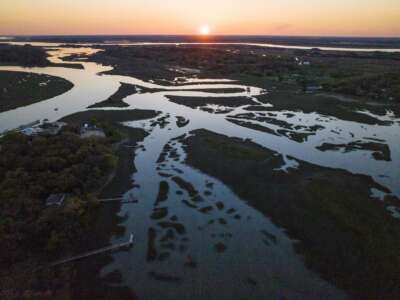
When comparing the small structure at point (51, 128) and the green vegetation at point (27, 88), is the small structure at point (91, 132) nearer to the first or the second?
the small structure at point (51, 128)

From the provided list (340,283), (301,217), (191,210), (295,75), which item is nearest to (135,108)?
Result: (191,210)

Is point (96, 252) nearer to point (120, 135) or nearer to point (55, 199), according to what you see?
point (55, 199)

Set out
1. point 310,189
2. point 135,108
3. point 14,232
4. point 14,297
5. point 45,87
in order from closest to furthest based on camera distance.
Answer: point 14,297 < point 14,232 < point 310,189 < point 135,108 < point 45,87

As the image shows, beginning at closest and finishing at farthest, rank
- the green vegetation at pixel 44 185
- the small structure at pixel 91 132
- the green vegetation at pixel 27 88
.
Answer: the green vegetation at pixel 44 185 < the small structure at pixel 91 132 < the green vegetation at pixel 27 88

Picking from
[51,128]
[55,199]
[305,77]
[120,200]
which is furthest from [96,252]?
[305,77]

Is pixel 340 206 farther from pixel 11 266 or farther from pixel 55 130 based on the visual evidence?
pixel 55 130

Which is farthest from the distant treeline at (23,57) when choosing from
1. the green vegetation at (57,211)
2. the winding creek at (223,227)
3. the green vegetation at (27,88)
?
the green vegetation at (57,211)

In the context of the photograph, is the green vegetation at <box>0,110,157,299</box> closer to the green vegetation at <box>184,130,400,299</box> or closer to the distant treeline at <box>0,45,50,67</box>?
the green vegetation at <box>184,130,400,299</box>
